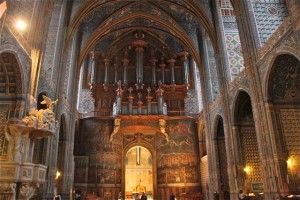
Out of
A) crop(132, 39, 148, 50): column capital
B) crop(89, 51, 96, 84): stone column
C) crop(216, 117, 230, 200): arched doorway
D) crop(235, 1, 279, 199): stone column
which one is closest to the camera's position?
crop(235, 1, 279, 199): stone column

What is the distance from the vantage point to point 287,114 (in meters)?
11.5

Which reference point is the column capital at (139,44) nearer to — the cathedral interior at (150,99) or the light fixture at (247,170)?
the cathedral interior at (150,99)

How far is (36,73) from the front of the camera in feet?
37.7

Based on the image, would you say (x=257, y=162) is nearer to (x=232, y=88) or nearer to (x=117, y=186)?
(x=232, y=88)

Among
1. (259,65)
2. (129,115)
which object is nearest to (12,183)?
(259,65)

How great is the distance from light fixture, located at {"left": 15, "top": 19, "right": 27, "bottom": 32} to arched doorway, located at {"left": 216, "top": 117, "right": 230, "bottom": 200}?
40.4 feet

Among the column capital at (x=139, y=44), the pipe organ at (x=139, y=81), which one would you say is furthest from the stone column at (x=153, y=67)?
the column capital at (x=139, y=44)

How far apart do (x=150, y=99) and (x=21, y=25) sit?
44.4 feet

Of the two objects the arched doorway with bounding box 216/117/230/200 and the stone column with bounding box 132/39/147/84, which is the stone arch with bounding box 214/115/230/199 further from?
the stone column with bounding box 132/39/147/84

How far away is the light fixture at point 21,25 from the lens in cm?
1033

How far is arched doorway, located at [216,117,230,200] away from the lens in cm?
1691

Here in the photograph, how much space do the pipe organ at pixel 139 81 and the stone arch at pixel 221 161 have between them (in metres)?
5.21

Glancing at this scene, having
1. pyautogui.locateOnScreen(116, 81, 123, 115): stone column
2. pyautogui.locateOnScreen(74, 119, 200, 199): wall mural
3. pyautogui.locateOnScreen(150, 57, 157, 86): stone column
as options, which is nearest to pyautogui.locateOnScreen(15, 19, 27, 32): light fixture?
pyautogui.locateOnScreen(116, 81, 123, 115): stone column

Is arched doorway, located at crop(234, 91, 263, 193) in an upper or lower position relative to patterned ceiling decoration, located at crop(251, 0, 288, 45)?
lower
